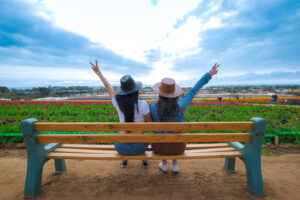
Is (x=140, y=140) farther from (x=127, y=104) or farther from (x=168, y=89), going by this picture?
(x=168, y=89)

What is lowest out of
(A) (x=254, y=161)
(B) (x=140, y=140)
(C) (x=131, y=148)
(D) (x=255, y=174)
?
(D) (x=255, y=174)

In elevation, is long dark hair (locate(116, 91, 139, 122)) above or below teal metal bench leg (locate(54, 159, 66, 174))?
above

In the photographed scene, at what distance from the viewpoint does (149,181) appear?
258 cm

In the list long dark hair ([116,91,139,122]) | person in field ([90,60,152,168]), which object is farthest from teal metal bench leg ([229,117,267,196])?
long dark hair ([116,91,139,122])

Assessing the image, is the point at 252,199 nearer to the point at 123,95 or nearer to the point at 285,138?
the point at 123,95

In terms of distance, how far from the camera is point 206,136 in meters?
2.06

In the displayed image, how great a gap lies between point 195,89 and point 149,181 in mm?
1658

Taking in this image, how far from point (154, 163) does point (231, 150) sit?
1500 millimetres

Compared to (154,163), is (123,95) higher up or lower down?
higher up

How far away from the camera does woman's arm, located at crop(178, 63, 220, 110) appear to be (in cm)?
223

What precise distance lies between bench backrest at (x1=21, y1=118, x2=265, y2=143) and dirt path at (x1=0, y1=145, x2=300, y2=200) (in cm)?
86

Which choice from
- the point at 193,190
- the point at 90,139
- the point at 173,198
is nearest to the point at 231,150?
the point at 193,190

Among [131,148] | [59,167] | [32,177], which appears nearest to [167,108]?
[131,148]

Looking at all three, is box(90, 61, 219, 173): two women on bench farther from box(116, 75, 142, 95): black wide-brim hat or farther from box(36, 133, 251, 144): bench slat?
box(36, 133, 251, 144): bench slat
